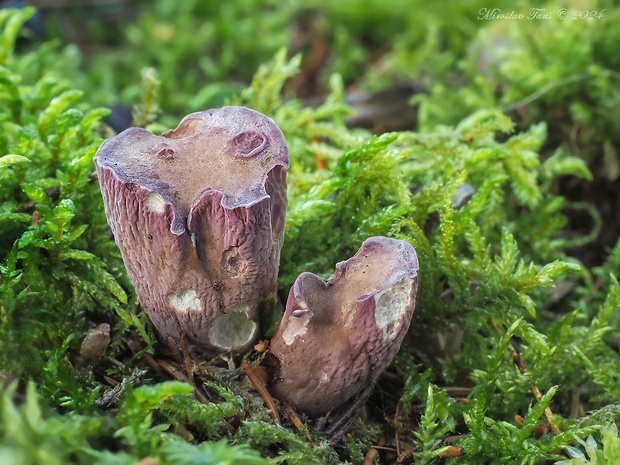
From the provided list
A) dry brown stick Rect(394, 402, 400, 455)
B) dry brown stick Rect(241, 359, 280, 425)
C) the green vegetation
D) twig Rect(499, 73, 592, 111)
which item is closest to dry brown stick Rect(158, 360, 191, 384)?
the green vegetation

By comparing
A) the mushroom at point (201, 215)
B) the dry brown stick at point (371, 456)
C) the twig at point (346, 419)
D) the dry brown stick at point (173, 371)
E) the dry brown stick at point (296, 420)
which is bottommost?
the dry brown stick at point (371, 456)

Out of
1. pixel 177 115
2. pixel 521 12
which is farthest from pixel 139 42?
pixel 521 12

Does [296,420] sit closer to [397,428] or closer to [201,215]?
[397,428]

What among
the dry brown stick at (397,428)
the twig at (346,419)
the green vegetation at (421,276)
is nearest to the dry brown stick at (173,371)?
the green vegetation at (421,276)

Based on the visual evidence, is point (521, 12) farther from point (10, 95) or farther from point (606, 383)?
point (10, 95)

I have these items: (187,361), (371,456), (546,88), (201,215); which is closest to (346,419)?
(371,456)

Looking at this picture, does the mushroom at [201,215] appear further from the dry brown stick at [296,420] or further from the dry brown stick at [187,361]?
the dry brown stick at [296,420]

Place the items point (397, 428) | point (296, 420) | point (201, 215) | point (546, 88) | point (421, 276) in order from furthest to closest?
point (546, 88) < point (421, 276) < point (397, 428) < point (296, 420) < point (201, 215)
